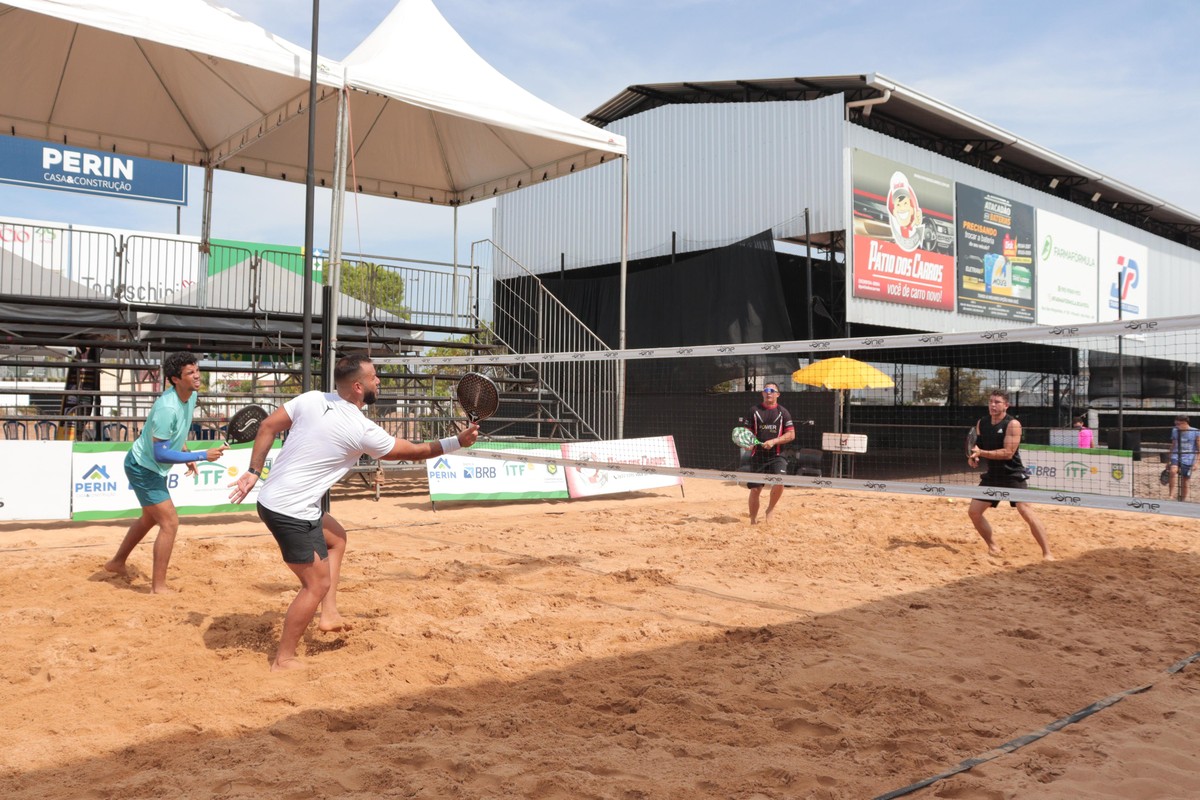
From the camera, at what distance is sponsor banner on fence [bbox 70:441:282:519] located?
32.1ft

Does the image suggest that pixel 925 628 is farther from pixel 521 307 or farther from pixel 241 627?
pixel 521 307

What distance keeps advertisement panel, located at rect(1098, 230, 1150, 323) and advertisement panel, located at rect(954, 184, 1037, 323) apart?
14.5ft

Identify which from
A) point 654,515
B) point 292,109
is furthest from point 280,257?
point 654,515

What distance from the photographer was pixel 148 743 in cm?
376

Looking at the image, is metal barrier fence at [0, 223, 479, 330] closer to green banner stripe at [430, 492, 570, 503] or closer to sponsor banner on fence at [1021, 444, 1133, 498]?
green banner stripe at [430, 492, 570, 503]

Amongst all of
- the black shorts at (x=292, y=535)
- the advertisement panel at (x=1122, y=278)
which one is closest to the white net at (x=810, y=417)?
the advertisement panel at (x=1122, y=278)

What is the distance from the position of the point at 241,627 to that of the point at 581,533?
4892 millimetres

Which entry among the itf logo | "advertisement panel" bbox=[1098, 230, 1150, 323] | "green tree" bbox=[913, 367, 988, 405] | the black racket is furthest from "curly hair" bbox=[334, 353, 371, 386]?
the itf logo

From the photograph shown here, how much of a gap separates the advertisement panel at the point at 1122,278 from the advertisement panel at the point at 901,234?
8309 millimetres

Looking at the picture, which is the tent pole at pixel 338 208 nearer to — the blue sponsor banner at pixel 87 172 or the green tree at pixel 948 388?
the blue sponsor banner at pixel 87 172

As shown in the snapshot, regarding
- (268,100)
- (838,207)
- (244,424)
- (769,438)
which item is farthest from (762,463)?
(838,207)

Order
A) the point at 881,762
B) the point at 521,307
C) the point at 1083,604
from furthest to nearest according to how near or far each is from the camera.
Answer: the point at 521,307
the point at 1083,604
the point at 881,762

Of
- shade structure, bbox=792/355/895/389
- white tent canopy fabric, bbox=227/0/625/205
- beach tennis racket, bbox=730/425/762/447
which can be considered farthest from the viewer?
shade structure, bbox=792/355/895/389

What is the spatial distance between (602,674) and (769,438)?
5.85 metres
